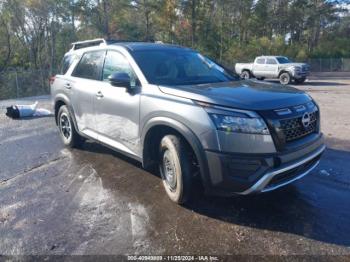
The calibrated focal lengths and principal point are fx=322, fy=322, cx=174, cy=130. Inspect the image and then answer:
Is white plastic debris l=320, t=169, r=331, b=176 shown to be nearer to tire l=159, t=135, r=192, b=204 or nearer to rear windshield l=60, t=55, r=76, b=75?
tire l=159, t=135, r=192, b=204

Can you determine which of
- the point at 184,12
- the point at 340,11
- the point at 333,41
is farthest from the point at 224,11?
the point at 340,11

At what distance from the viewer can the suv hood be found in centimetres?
320

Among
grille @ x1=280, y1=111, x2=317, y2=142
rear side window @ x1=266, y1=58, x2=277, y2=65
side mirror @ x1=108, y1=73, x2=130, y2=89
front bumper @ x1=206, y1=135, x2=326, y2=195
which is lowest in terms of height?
front bumper @ x1=206, y1=135, x2=326, y2=195

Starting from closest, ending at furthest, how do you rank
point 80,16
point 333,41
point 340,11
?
point 80,16 → point 333,41 → point 340,11

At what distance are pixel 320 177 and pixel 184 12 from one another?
115 feet

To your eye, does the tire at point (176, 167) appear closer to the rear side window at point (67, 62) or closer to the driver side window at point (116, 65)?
the driver side window at point (116, 65)

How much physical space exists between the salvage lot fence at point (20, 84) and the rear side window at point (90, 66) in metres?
15.9

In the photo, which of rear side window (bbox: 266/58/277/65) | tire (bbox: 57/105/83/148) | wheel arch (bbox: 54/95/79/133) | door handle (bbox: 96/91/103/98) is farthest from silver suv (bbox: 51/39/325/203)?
rear side window (bbox: 266/58/277/65)

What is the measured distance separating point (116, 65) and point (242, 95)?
6.62 feet

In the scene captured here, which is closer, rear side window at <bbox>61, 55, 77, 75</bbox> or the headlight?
the headlight

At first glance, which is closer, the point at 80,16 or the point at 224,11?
the point at 80,16

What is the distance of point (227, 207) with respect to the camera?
3754mm

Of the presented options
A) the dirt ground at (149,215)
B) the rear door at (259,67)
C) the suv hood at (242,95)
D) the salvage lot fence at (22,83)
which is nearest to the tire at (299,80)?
the rear door at (259,67)

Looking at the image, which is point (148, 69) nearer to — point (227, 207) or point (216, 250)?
point (227, 207)
